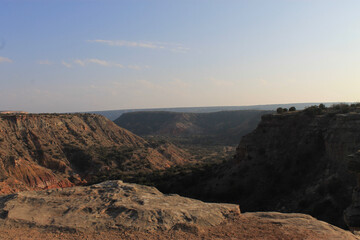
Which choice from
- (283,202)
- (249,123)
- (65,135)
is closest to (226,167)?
(283,202)

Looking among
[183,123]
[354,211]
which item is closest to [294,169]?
[354,211]

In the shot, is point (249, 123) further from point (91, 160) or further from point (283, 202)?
point (283, 202)

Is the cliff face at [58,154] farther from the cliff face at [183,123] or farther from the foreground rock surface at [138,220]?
the cliff face at [183,123]

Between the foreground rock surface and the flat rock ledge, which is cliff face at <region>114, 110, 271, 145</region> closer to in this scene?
the flat rock ledge

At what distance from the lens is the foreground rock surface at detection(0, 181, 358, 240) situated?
283 inches

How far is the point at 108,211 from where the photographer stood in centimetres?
829

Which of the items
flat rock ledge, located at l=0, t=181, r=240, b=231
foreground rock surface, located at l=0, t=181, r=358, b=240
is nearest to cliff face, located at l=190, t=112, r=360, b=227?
foreground rock surface, located at l=0, t=181, r=358, b=240

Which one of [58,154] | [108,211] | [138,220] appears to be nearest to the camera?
[138,220]

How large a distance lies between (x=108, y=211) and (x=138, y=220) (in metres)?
1.23

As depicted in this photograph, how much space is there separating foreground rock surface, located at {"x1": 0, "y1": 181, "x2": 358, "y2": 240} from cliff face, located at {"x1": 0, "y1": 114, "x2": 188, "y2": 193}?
3074 cm

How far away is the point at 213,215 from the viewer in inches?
327

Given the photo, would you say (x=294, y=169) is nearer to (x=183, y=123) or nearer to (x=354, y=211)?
(x=354, y=211)

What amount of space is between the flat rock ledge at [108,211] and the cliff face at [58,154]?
30.1 m

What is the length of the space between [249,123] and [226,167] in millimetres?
84771
